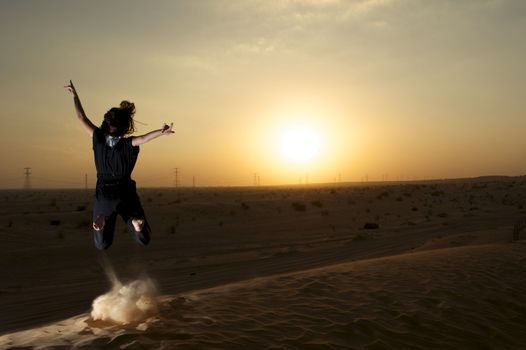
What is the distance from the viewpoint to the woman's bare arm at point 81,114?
4.71 m

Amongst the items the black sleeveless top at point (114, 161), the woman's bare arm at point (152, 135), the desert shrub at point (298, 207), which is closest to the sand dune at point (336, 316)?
the black sleeveless top at point (114, 161)

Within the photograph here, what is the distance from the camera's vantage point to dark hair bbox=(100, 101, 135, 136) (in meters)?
4.63

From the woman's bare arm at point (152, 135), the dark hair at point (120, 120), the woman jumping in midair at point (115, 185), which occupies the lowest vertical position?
the woman jumping in midair at point (115, 185)

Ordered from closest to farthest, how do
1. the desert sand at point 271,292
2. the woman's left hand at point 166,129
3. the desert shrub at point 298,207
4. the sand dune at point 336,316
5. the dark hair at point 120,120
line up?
the woman's left hand at point 166,129, the dark hair at point 120,120, the sand dune at point 336,316, the desert sand at point 271,292, the desert shrub at point 298,207

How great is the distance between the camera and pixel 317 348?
15.9ft

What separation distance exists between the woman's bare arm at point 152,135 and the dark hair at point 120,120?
9.1 inches

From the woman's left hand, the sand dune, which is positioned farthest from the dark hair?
the sand dune

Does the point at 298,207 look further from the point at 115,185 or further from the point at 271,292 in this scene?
the point at 115,185

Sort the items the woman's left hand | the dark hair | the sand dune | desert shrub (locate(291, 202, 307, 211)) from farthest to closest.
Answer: desert shrub (locate(291, 202, 307, 211)) < the sand dune < the dark hair < the woman's left hand

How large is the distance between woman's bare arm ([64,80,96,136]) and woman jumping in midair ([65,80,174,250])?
0.40 feet

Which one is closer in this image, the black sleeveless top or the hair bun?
the black sleeveless top

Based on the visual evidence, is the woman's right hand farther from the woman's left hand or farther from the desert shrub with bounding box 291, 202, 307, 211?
the desert shrub with bounding box 291, 202, 307, 211

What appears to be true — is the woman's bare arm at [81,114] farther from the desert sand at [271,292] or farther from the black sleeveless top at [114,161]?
the desert sand at [271,292]

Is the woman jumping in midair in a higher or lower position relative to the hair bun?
lower
